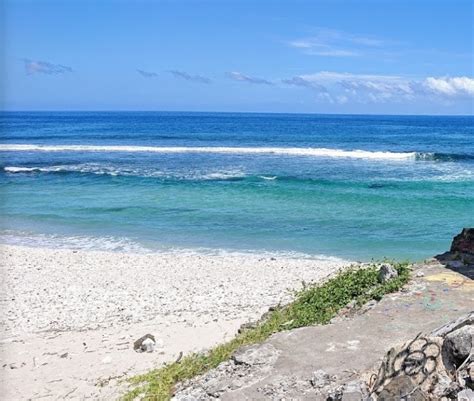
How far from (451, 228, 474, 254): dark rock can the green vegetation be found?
5.09 ft

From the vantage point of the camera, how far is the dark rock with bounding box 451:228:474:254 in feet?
36.8

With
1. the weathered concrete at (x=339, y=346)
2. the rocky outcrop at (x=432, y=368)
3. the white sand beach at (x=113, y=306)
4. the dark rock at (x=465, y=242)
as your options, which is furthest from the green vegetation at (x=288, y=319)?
the rocky outcrop at (x=432, y=368)

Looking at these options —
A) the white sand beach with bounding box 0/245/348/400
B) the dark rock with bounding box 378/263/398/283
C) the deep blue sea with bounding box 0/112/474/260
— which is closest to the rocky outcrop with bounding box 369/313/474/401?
the dark rock with bounding box 378/263/398/283

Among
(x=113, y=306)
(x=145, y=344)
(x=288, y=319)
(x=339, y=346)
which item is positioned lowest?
(x=113, y=306)

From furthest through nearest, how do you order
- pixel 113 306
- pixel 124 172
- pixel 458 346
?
pixel 124 172 → pixel 113 306 → pixel 458 346

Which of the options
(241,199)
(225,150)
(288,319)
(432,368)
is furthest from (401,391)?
(225,150)

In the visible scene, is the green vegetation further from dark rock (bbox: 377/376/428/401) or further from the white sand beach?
dark rock (bbox: 377/376/428/401)

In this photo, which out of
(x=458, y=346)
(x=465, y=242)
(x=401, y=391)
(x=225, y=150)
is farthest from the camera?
(x=225, y=150)

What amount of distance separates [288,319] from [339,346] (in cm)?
165

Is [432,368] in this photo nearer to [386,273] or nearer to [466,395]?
[466,395]

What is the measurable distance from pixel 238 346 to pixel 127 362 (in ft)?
7.13

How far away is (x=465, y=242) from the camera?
445 inches

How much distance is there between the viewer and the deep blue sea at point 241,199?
62.2 feet

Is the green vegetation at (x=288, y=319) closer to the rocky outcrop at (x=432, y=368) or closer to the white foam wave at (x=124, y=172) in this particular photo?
the rocky outcrop at (x=432, y=368)
